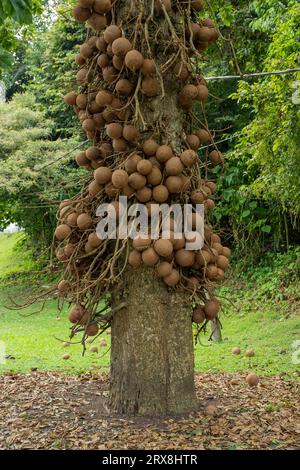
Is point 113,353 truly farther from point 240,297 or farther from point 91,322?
point 240,297

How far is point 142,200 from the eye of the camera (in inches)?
125

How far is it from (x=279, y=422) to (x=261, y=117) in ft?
17.9

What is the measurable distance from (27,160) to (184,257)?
12.0 m

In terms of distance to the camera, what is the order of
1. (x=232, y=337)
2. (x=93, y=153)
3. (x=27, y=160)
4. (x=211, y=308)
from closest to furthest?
(x=211, y=308) → (x=93, y=153) → (x=232, y=337) → (x=27, y=160)

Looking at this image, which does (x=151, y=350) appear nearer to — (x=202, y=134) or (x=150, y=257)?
(x=150, y=257)

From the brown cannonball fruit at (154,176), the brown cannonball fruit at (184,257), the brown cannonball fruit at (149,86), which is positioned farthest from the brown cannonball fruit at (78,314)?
the brown cannonball fruit at (149,86)

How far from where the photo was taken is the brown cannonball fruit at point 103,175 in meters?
3.24

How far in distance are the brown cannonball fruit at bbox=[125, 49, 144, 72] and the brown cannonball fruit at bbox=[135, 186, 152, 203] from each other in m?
0.65

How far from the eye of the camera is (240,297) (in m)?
11.3

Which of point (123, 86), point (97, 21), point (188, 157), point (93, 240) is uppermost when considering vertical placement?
point (97, 21)

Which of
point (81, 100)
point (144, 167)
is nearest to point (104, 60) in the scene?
point (81, 100)

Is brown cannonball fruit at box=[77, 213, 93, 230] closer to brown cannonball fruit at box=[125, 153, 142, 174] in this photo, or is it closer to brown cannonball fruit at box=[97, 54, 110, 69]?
brown cannonball fruit at box=[125, 153, 142, 174]

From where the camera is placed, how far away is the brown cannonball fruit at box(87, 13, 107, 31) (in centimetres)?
329

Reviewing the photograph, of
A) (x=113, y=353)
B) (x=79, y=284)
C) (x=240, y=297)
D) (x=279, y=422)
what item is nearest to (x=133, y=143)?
(x=79, y=284)
